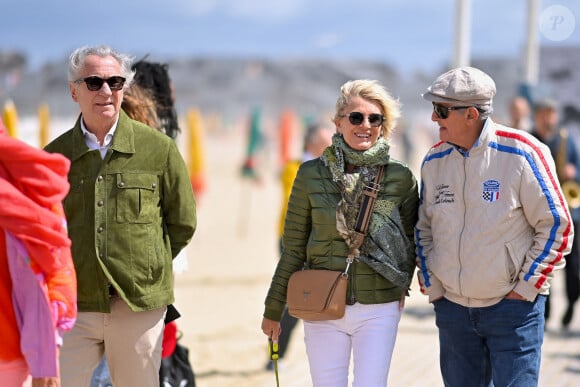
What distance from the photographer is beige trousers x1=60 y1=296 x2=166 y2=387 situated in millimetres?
3688

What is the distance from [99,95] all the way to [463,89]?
1538 mm

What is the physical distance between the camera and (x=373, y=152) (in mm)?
3863

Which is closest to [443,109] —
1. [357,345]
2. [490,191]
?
[490,191]

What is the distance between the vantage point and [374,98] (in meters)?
3.91

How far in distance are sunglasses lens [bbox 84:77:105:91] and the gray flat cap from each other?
4.61ft

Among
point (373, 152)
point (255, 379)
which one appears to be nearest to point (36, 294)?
point (373, 152)

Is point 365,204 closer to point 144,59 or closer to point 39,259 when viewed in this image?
point 39,259

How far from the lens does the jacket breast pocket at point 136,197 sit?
3647 mm

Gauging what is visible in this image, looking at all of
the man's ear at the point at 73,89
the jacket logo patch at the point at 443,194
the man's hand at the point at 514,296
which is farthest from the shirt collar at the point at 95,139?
the man's hand at the point at 514,296

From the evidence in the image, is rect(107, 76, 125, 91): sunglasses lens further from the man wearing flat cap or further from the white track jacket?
the white track jacket

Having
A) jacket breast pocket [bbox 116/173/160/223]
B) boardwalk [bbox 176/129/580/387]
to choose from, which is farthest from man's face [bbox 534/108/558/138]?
jacket breast pocket [bbox 116/173/160/223]

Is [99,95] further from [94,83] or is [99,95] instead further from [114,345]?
[114,345]

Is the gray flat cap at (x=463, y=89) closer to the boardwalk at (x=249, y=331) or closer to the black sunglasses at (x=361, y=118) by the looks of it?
A: the black sunglasses at (x=361, y=118)

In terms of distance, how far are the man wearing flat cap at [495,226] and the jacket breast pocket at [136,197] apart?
1.25 meters
